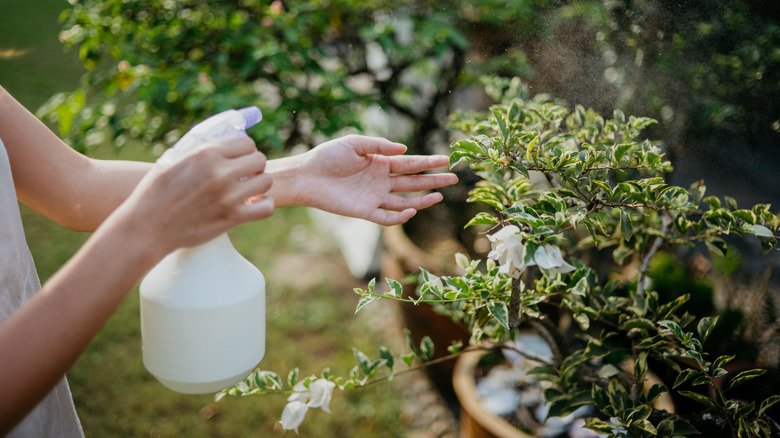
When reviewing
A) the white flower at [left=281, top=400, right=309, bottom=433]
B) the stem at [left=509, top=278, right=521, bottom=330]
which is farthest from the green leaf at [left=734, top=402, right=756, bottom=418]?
the white flower at [left=281, top=400, right=309, bottom=433]

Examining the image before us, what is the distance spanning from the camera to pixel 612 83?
119 cm

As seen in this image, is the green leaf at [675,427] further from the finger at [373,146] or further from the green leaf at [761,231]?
the finger at [373,146]

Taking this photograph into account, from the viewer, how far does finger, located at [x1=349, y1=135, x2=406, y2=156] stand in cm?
103

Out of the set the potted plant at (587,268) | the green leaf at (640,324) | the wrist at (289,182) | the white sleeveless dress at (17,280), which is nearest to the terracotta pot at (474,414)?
the potted plant at (587,268)

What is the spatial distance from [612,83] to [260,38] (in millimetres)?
1115

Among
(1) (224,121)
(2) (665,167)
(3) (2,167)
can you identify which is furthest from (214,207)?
(2) (665,167)

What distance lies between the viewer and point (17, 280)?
844 millimetres

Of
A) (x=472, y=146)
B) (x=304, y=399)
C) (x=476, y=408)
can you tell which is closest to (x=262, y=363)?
(x=476, y=408)

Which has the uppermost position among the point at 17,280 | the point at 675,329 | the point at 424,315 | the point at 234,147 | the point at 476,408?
the point at 234,147

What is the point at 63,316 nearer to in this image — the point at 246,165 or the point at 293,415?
the point at 246,165

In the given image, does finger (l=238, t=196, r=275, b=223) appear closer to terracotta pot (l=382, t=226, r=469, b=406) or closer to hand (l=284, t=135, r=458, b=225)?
hand (l=284, t=135, r=458, b=225)

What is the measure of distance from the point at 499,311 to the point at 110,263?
1.93ft

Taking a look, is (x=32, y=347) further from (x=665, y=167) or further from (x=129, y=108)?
(x=129, y=108)

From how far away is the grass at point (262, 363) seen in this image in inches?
77.7
